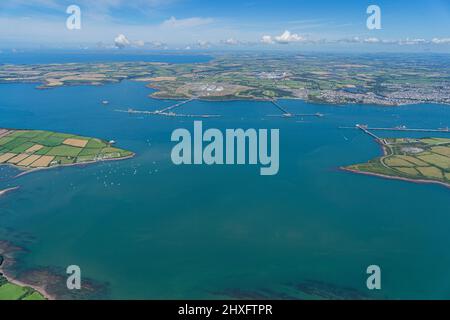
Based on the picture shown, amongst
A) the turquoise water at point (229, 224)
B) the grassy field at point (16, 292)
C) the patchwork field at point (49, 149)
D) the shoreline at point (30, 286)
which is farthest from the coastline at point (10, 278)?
the patchwork field at point (49, 149)

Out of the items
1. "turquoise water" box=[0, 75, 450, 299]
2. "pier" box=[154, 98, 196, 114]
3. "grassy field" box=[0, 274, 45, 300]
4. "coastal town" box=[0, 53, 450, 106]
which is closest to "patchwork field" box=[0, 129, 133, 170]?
"turquoise water" box=[0, 75, 450, 299]

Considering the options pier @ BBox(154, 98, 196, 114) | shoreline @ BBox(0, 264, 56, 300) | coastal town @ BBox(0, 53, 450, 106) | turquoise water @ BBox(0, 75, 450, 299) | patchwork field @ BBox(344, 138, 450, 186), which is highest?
coastal town @ BBox(0, 53, 450, 106)

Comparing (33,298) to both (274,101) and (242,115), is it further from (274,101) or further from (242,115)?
(274,101)

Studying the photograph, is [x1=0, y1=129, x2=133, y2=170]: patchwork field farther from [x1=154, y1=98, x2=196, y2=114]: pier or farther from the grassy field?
[x1=154, y1=98, x2=196, y2=114]: pier

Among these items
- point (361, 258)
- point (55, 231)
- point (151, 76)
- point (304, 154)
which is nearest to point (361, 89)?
point (304, 154)

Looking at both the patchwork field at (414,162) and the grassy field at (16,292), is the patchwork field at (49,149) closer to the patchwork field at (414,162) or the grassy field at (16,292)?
the grassy field at (16,292)

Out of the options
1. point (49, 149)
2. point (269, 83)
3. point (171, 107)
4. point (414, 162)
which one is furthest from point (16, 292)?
point (269, 83)
